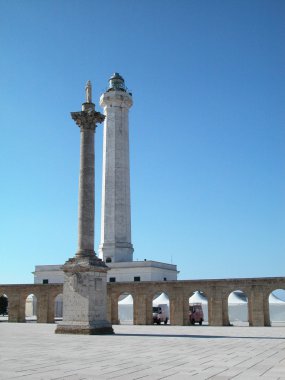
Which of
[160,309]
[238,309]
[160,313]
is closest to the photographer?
[160,313]

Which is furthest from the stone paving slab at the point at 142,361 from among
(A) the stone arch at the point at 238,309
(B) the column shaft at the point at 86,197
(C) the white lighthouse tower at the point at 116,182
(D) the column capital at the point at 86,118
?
(C) the white lighthouse tower at the point at 116,182

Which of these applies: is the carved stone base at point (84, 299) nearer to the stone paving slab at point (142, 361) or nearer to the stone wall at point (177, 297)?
the stone paving slab at point (142, 361)

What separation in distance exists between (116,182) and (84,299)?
75.4 ft

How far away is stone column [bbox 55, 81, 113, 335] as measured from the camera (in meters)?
23.6

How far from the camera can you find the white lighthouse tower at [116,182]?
45156mm

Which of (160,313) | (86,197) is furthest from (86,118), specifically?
(160,313)

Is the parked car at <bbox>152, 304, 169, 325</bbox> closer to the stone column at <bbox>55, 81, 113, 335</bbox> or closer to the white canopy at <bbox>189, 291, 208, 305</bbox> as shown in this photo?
the white canopy at <bbox>189, 291, 208, 305</bbox>

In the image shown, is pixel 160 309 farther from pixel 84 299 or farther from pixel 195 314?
pixel 84 299

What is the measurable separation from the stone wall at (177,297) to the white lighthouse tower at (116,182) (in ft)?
28.0

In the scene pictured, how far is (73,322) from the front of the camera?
23.7 metres

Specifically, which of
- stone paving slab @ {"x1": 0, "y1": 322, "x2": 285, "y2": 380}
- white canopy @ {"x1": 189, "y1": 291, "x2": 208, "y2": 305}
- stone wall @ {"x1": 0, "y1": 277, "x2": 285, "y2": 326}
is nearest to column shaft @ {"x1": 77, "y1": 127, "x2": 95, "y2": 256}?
stone paving slab @ {"x1": 0, "y1": 322, "x2": 285, "y2": 380}

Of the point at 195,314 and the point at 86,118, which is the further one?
the point at 195,314

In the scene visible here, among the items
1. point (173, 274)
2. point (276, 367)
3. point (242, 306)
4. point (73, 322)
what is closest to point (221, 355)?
point (276, 367)

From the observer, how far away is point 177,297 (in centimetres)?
3491
